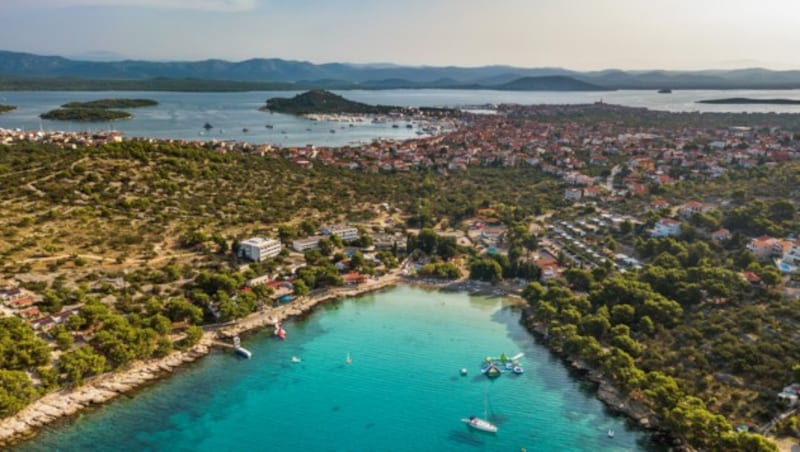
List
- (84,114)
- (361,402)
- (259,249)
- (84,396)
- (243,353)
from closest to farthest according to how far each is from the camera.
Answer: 1. (84,396)
2. (361,402)
3. (243,353)
4. (259,249)
5. (84,114)

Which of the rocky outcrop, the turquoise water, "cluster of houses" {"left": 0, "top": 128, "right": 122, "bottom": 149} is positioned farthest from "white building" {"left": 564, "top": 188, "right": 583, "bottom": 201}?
"cluster of houses" {"left": 0, "top": 128, "right": 122, "bottom": 149}

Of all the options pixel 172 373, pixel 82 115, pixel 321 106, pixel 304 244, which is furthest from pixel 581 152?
pixel 82 115

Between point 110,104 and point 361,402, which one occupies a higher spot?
point 110,104

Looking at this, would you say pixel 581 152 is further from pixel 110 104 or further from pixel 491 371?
pixel 110 104

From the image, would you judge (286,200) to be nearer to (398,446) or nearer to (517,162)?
(398,446)

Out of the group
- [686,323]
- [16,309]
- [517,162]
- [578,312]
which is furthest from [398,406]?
[517,162]

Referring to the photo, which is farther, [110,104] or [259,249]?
[110,104]

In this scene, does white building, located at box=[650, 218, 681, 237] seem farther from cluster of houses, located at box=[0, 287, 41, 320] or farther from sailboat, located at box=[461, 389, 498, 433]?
cluster of houses, located at box=[0, 287, 41, 320]
